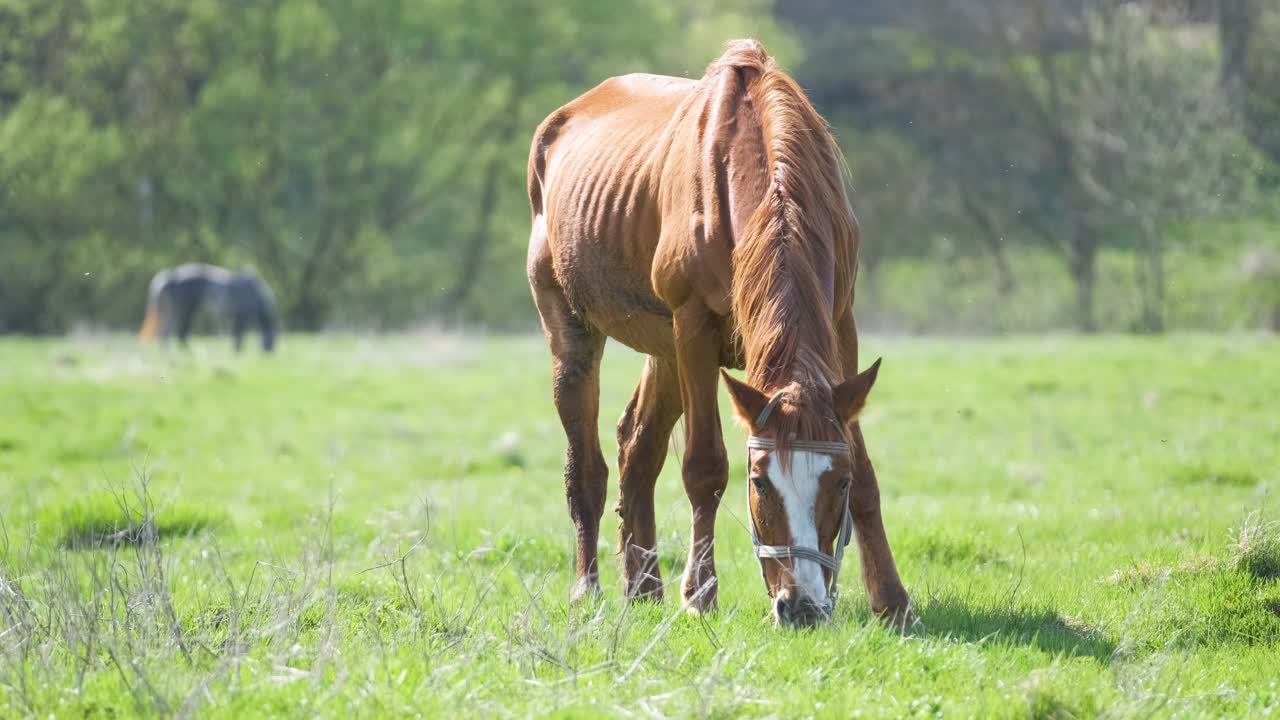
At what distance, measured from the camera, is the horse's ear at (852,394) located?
13.6 ft

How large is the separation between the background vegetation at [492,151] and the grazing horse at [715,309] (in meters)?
24.8

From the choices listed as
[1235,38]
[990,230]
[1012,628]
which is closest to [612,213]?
[1012,628]

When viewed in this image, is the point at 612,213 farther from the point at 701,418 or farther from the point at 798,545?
the point at 798,545

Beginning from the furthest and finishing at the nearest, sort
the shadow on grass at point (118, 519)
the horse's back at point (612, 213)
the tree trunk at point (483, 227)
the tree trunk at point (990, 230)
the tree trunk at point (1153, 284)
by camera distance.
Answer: the tree trunk at point (483, 227) → the tree trunk at point (990, 230) → the tree trunk at point (1153, 284) → the shadow on grass at point (118, 519) → the horse's back at point (612, 213)

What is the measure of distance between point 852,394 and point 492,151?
37.2 m

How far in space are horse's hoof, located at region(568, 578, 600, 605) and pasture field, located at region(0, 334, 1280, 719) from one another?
87mm

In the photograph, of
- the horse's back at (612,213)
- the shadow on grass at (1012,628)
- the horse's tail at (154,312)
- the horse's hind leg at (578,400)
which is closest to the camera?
the shadow on grass at (1012,628)

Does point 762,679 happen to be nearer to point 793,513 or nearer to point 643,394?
point 793,513

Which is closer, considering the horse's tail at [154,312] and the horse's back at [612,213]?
the horse's back at [612,213]

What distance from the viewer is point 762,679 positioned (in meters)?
3.94

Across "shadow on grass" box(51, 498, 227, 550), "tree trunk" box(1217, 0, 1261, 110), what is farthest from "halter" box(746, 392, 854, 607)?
"tree trunk" box(1217, 0, 1261, 110)

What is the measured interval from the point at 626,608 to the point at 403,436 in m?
9.31

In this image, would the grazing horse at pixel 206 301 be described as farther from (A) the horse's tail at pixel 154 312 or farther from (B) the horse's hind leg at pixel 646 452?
(B) the horse's hind leg at pixel 646 452

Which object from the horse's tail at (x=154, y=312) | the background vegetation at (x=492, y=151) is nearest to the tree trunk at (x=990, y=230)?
the background vegetation at (x=492, y=151)
